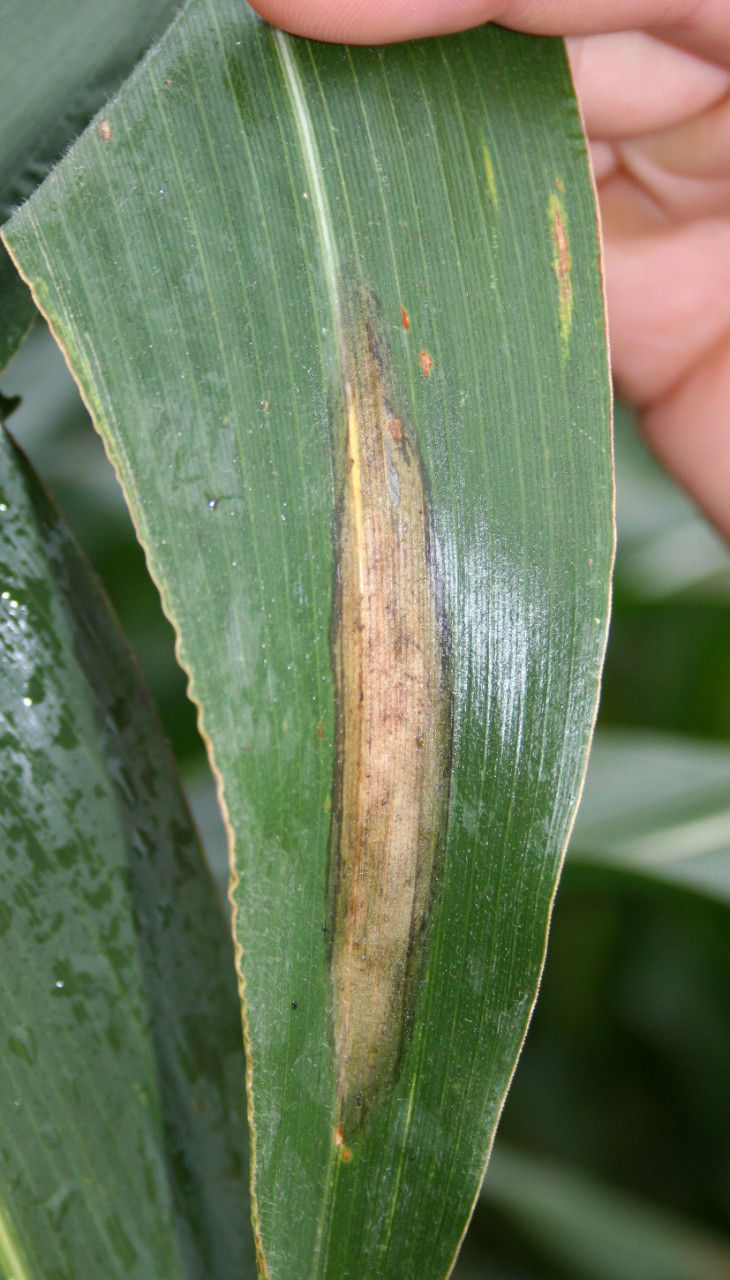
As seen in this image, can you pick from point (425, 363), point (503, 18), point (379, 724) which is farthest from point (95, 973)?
point (503, 18)

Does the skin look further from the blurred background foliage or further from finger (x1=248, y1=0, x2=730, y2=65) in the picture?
the blurred background foliage

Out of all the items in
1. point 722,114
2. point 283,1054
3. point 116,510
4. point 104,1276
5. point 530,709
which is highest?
point 722,114

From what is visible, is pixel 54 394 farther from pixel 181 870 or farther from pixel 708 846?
pixel 708 846

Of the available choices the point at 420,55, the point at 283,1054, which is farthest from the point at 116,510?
the point at 283,1054

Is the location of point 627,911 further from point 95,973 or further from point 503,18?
point 503,18

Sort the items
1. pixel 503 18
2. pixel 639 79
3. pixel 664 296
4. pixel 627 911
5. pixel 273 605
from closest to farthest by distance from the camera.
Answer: pixel 273 605, pixel 503 18, pixel 639 79, pixel 664 296, pixel 627 911
